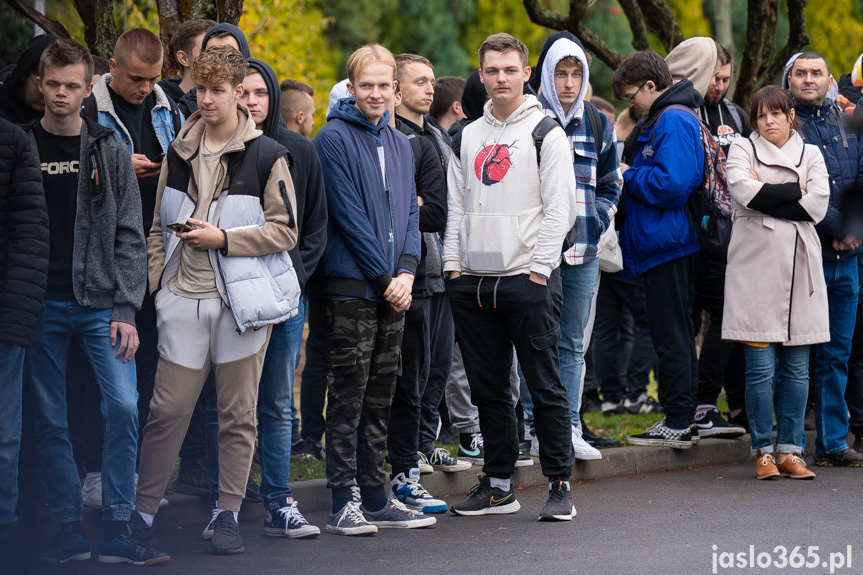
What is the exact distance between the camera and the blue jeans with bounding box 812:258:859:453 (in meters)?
7.68

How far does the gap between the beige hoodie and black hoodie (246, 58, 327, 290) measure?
130 inches

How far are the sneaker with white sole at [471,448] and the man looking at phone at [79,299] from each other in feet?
8.40

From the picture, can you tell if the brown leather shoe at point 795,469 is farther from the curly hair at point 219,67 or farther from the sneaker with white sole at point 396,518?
the curly hair at point 219,67

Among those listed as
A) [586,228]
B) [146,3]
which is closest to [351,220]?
[586,228]

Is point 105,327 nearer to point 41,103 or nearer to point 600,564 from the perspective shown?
point 41,103

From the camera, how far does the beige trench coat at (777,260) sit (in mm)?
7250

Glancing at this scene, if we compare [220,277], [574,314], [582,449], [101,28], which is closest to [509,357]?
[574,314]

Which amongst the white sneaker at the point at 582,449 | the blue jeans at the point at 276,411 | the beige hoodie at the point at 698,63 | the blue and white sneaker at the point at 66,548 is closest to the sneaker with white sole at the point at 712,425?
the white sneaker at the point at 582,449

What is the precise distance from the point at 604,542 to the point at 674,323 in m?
2.27

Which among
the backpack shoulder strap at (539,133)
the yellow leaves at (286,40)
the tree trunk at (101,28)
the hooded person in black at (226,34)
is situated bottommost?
the backpack shoulder strap at (539,133)

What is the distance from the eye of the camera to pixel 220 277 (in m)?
5.34

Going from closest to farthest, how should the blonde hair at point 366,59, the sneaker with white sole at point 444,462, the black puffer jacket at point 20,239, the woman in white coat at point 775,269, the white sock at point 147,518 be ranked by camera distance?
the black puffer jacket at point 20,239 < the white sock at point 147,518 < the blonde hair at point 366,59 < the sneaker with white sole at point 444,462 < the woman in white coat at point 775,269

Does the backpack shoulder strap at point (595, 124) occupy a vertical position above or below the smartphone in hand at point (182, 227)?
above

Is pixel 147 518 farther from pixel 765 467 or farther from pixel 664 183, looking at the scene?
pixel 765 467
